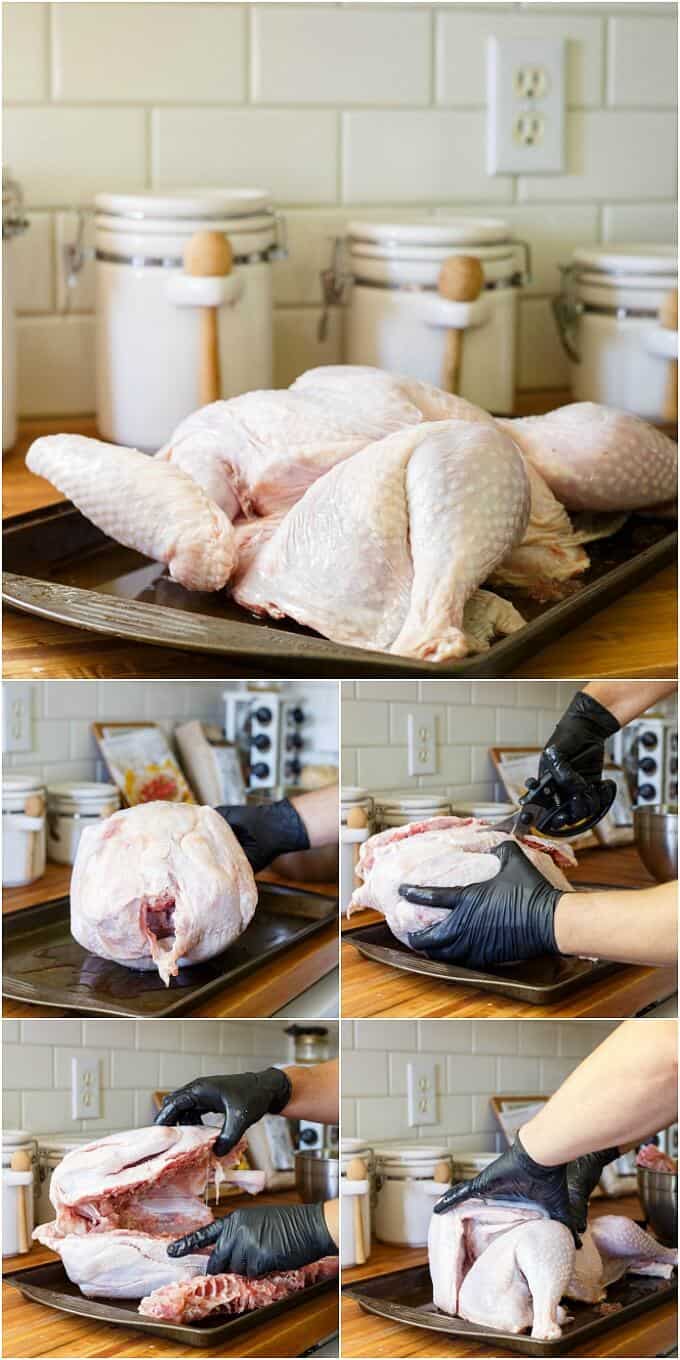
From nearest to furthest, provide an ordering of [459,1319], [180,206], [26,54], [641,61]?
[459,1319] < [180,206] < [26,54] < [641,61]

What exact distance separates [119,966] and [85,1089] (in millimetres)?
73

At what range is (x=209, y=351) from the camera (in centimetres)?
127

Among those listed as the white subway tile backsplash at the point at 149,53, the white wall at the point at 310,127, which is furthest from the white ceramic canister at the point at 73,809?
the white subway tile backsplash at the point at 149,53

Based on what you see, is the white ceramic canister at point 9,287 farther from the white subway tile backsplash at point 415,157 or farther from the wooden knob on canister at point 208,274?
the white subway tile backsplash at point 415,157

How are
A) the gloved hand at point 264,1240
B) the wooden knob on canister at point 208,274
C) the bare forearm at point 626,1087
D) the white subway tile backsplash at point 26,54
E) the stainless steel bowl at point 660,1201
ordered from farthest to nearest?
the white subway tile backsplash at point 26,54 < the wooden knob on canister at point 208,274 < the stainless steel bowl at point 660,1201 < the gloved hand at point 264,1240 < the bare forearm at point 626,1087

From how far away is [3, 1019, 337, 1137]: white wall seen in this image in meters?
0.76

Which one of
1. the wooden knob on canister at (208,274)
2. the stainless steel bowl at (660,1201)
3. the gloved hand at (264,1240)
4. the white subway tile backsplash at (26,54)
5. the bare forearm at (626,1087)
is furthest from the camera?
the white subway tile backsplash at (26,54)

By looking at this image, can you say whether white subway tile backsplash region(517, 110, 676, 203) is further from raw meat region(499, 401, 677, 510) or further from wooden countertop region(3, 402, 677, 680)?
wooden countertop region(3, 402, 677, 680)

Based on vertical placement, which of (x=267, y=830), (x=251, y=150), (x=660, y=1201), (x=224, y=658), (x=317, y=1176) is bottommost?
(x=660, y=1201)

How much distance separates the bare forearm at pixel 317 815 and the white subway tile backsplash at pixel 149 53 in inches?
36.0

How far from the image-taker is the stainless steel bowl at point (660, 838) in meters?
0.79

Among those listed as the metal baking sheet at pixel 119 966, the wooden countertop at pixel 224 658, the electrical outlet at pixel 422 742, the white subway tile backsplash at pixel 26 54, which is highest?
the white subway tile backsplash at pixel 26 54

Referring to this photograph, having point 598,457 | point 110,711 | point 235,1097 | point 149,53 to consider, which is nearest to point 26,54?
point 149,53

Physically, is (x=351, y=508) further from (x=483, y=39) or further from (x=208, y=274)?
(x=483, y=39)
